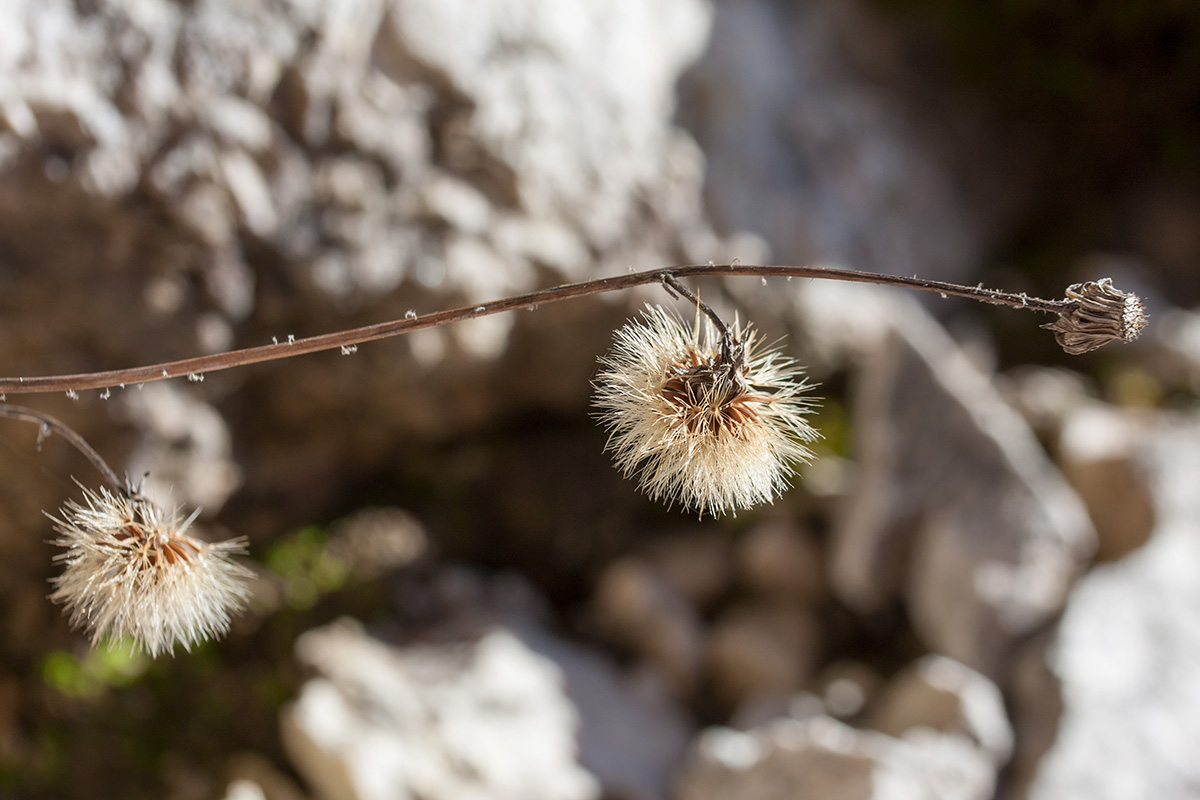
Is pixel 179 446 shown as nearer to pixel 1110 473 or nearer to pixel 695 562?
pixel 695 562

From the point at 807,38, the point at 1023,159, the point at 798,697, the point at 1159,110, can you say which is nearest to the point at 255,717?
the point at 798,697

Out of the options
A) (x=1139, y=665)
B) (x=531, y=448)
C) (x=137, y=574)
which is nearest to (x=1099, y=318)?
(x=137, y=574)

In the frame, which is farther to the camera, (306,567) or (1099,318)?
(306,567)

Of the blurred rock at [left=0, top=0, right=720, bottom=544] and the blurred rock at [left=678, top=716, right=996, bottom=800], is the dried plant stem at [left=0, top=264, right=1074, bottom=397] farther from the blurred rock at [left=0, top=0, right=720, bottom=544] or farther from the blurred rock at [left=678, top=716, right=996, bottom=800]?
the blurred rock at [left=678, top=716, right=996, bottom=800]

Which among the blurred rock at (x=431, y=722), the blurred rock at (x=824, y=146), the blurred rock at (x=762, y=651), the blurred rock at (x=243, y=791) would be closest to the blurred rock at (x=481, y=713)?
the blurred rock at (x=431, y=722)

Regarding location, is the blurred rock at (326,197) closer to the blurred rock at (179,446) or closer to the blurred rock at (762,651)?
the blurred rock at (179,446)

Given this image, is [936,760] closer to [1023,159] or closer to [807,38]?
[807,38]
